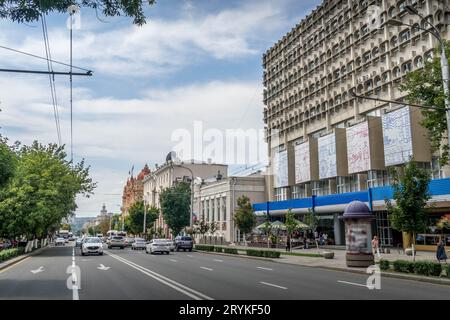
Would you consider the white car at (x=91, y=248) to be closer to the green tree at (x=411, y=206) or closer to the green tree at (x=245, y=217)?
the green tree at (x=245, y=217)

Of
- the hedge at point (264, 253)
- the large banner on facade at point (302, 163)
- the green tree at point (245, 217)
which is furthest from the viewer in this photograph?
the large banner on facade at point (302, 163)

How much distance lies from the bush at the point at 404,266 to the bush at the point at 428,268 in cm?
37

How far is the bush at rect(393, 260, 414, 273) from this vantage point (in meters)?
A: 19.0

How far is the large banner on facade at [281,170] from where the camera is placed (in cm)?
6184

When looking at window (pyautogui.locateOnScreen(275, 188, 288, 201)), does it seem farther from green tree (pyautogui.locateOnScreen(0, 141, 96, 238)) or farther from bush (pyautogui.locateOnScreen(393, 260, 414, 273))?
bush (pyautogui.locateOnScreen(393, 260, 414, 273))

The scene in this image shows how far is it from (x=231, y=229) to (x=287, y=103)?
21538 millimetres

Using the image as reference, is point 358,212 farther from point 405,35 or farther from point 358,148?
point 405,35

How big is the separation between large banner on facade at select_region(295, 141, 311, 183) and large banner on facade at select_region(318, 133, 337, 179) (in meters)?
2.95

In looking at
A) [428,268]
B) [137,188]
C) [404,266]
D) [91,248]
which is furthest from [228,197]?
[137,188]

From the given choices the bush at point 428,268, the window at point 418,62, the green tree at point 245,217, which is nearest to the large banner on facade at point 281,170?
the green tree at point 245,217

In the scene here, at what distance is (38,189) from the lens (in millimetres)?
40844

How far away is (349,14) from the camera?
176ft

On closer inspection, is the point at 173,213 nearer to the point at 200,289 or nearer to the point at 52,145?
the point at 52,145
